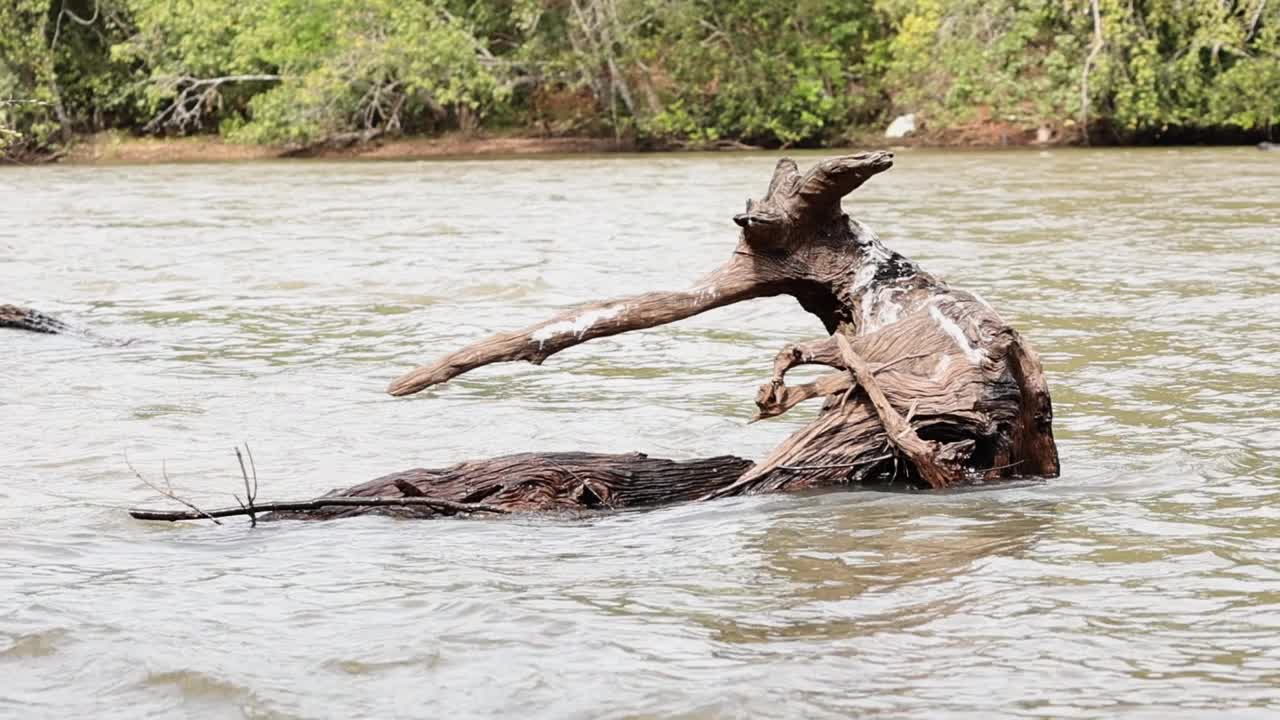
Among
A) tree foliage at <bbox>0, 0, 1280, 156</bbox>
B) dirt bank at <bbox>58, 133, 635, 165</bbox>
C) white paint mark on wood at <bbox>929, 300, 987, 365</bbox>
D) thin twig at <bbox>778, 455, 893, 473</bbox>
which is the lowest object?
dirt bank at <bbox>58, 133, 635, 165</bbox>

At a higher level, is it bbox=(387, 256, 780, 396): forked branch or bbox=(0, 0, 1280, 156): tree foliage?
bbox=(387, 256, 780, 396): forked branch

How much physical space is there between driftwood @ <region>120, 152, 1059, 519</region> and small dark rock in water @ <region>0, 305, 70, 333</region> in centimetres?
628

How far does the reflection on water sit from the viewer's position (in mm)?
4836

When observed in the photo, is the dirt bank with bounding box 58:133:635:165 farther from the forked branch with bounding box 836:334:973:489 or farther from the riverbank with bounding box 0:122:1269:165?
the forked branch with bounding box 836:334:973:489

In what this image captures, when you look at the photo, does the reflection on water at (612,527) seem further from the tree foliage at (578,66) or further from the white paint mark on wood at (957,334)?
the tree foliage at (578,66)

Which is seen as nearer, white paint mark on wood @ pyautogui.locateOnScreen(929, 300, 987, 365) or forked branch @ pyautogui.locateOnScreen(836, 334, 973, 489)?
forked branch @ pyautogui.locateOnScreen(836, 334, 973, 489)

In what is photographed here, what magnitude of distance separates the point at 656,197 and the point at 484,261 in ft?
24.1

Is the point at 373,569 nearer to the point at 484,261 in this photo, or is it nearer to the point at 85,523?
the point at 85,523

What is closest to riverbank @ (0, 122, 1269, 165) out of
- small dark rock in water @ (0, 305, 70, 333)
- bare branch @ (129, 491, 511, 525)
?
small dark rock in water @ (0, 305, 70, 333)

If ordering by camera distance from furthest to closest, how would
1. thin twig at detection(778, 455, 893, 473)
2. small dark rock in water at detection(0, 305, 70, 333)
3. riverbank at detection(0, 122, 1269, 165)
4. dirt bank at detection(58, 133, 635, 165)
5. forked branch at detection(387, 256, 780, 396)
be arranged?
dirt bank at detection(58, 133, 635, 165)
riverbank at detection(0, 122, 1269, 165)
small dark rock in water at detection(0, 305, 70, 333)
thin twig at detection(778, 455, 893, 473)
forked branch at detection(387, 256, 780, 396)

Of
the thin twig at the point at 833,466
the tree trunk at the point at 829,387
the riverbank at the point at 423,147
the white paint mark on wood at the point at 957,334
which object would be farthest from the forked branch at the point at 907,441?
the riverbank at the point at 423,147

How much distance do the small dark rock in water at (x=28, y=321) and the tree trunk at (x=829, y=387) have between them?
250 inches

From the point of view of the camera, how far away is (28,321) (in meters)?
12.5

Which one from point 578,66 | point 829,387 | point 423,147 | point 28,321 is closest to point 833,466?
point 829,387
